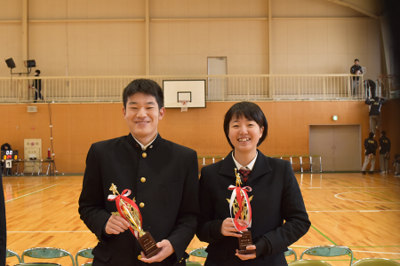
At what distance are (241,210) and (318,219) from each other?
467 cm

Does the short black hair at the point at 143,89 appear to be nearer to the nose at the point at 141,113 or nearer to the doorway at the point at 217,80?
the nose at the point at 141,113

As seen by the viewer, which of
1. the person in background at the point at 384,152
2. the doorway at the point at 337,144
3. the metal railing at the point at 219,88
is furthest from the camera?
the metal railing at the point at 219,88

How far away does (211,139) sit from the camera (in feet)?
42.2

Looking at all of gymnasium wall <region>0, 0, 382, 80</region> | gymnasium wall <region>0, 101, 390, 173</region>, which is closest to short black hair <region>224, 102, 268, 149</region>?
gymnasium wall <region>0, 101, 390, 173</region>

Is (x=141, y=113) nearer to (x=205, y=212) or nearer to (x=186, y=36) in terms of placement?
(x=205, y=212)

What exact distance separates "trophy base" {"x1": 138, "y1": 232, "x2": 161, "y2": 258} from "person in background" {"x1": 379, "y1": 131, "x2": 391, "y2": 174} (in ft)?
40.7

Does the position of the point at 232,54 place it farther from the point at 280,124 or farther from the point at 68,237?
the point at 68,237

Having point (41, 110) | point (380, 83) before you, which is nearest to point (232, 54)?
point (380, 83)

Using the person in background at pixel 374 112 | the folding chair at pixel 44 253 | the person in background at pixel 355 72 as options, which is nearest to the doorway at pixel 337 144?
the person in background at pixel 374 112

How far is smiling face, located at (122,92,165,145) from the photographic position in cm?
157

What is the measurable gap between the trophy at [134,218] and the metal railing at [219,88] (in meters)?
11.8

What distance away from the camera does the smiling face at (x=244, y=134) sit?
1605mm

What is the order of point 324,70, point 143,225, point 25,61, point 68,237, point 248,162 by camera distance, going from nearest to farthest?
1. point 143,225
2. point 248,162
3. point 68,237
4. point 25,61
5. point 324,70

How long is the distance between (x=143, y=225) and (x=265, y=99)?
11978 mm
